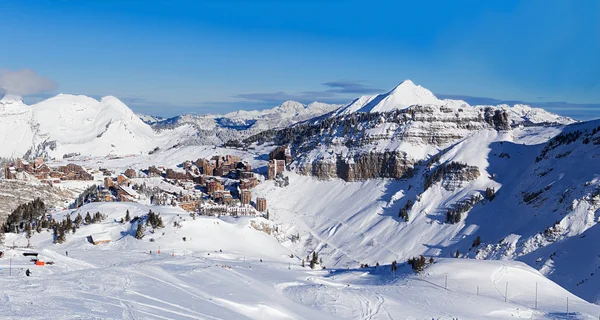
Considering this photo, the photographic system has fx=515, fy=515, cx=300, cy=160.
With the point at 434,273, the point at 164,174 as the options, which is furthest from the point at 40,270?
the point at 164,174

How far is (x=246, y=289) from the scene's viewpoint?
34094 mm

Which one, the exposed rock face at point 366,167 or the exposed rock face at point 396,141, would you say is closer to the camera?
the exposed rock face at point 366,167

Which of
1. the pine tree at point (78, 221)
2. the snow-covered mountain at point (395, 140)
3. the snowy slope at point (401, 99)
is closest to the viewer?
the pine tree at point (78, 221)

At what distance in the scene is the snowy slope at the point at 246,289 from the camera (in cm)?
2634

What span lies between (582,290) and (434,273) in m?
16.1

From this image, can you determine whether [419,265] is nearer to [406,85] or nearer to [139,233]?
[139,233]

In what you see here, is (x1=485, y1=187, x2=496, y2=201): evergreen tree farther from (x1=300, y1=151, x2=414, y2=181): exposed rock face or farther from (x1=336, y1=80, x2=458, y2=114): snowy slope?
(x1=336, y1=80, x2=458, y2=114): snowy slope

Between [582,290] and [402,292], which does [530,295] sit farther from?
[582,290]

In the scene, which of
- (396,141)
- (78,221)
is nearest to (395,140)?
(396,141)

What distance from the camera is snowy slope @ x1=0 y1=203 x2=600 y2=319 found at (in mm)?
26344

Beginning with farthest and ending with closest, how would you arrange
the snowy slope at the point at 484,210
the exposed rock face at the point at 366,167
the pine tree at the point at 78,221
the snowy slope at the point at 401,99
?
the snowy slope at the point at 401,99
the exposed rock face at the point at 366,167
the pine tree at the point at 78,221
the snowy slope at the point at 484,210

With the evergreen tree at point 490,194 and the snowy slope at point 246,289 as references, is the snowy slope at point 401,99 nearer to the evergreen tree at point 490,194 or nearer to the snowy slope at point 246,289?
the evergreen tree at point 490,194

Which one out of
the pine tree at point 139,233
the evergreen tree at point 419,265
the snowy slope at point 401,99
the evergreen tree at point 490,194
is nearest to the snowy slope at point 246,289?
the evergreen tree at point 419,265

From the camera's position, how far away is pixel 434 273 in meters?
42.2
